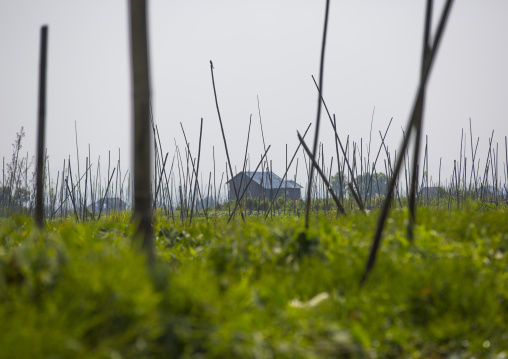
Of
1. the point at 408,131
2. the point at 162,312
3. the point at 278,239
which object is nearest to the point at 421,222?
the point at 408,131

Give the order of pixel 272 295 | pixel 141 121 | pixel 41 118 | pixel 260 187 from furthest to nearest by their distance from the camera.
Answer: pixel 260 187 < pixel 41 118 < pixel 141 121 < pixel 272 295

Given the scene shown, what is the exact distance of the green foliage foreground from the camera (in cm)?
107

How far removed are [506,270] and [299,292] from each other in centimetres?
98

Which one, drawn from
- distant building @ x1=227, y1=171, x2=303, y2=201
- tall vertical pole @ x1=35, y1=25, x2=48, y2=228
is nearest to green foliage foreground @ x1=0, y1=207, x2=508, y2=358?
tall vertical pole @ x1=35, y1=25, x2=48, y2=228

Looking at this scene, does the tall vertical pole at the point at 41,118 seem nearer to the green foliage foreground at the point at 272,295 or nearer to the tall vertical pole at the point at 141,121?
the green foliage foreground at the point at 272,295

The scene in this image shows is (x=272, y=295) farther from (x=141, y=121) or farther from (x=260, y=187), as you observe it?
(x=260, y=187)

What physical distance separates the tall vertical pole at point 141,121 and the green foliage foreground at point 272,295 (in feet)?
0.70

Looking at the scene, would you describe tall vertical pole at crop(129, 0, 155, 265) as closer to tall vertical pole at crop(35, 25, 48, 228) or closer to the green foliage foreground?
the green foliage foreground

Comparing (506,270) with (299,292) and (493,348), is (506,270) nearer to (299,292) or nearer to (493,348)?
(493,348)

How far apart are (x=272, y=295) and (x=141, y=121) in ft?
2.81

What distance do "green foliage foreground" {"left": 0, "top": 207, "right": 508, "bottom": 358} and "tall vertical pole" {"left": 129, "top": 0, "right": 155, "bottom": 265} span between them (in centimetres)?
21

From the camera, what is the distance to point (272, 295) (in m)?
1.55

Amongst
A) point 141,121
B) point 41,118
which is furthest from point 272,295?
point 41,118

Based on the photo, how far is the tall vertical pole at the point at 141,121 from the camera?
5.48ft
